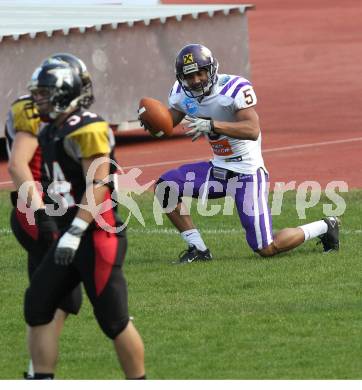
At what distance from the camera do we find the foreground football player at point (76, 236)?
7234 millimetres

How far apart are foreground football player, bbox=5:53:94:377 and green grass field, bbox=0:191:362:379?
553 millimetres

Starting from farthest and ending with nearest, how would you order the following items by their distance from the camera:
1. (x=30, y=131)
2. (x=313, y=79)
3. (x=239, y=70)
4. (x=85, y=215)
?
(x=313, y=79)
(x=239, y=70)
(x=30, y=131)
(x=85, y=215)

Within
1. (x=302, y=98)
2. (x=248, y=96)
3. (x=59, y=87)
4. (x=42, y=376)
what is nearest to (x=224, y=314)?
(x=248, y=96)

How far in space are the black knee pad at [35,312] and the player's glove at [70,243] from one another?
25 centimetres

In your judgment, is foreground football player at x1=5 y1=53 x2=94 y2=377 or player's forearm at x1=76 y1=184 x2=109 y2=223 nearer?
player's forearm at x1=76 y1=184 x2=109 y2=223

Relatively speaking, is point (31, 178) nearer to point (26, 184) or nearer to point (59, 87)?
point (26, 184)

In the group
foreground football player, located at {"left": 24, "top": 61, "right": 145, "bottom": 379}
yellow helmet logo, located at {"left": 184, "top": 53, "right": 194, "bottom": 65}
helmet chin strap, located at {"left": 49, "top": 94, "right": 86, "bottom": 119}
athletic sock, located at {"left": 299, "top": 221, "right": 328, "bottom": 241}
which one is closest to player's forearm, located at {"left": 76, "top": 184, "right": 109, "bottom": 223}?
foreground football player, located at {"left": 24, "top": 61, "right": 145, "bottom": 379}

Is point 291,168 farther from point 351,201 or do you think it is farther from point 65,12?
point 65,12

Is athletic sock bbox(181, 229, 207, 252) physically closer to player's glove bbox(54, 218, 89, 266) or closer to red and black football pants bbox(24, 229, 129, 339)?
red and black football pants bbox(24, 229, 129, 339)

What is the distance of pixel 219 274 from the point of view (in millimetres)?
10922

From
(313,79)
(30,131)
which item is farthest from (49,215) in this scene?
(313,79)

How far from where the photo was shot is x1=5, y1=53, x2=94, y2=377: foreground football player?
782cm

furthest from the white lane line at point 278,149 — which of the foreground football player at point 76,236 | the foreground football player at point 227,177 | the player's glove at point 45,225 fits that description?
the foreground football player at point 76,236

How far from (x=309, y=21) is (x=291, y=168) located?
45.3 ft
